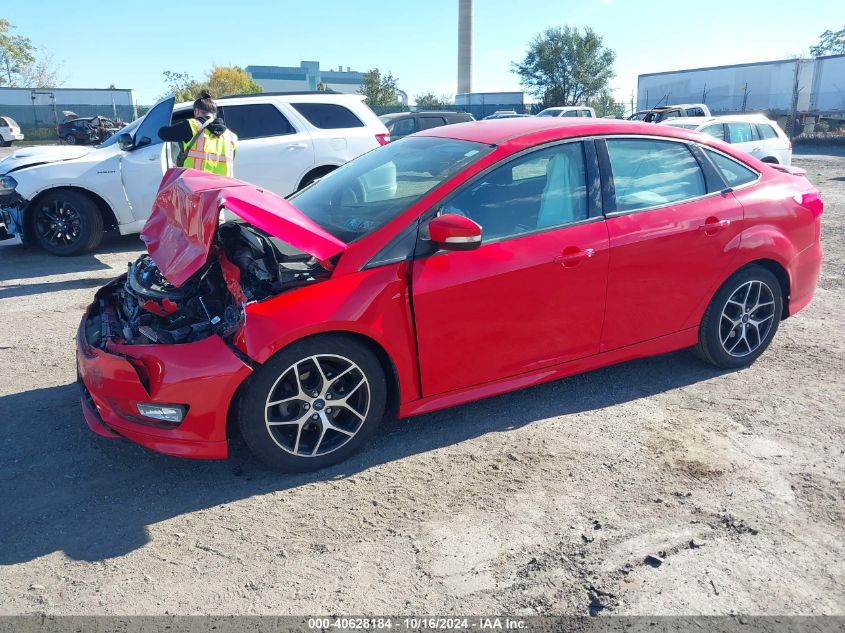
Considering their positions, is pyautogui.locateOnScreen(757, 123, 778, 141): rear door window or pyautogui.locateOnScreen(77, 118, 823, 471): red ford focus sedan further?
pyautogui.locateOnScreen(757, 123, 778, 141): rear door window

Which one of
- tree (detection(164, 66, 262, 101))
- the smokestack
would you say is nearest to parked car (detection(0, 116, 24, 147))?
tree (detection(164, 66, 262, 101))

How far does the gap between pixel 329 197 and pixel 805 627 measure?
3356mm

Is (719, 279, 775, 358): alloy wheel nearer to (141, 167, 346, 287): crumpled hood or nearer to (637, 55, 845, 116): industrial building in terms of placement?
(141, 167, 346, 287): crumpled hood

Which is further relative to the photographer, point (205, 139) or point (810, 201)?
point (205, 139)

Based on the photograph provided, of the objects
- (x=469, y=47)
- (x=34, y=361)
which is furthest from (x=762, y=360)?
(x=469, y=47)

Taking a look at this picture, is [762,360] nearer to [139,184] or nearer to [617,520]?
[617,520]

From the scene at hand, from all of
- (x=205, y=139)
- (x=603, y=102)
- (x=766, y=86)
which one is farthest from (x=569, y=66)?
(x=205, y=139)

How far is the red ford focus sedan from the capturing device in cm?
338

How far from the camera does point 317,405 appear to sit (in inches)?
139

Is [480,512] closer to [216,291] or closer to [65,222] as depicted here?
[216,291]

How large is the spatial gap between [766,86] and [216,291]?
37.0m

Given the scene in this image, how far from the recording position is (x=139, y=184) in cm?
842

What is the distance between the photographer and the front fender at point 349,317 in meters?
3.29

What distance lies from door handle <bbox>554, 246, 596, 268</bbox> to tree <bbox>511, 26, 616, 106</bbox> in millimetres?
53270
